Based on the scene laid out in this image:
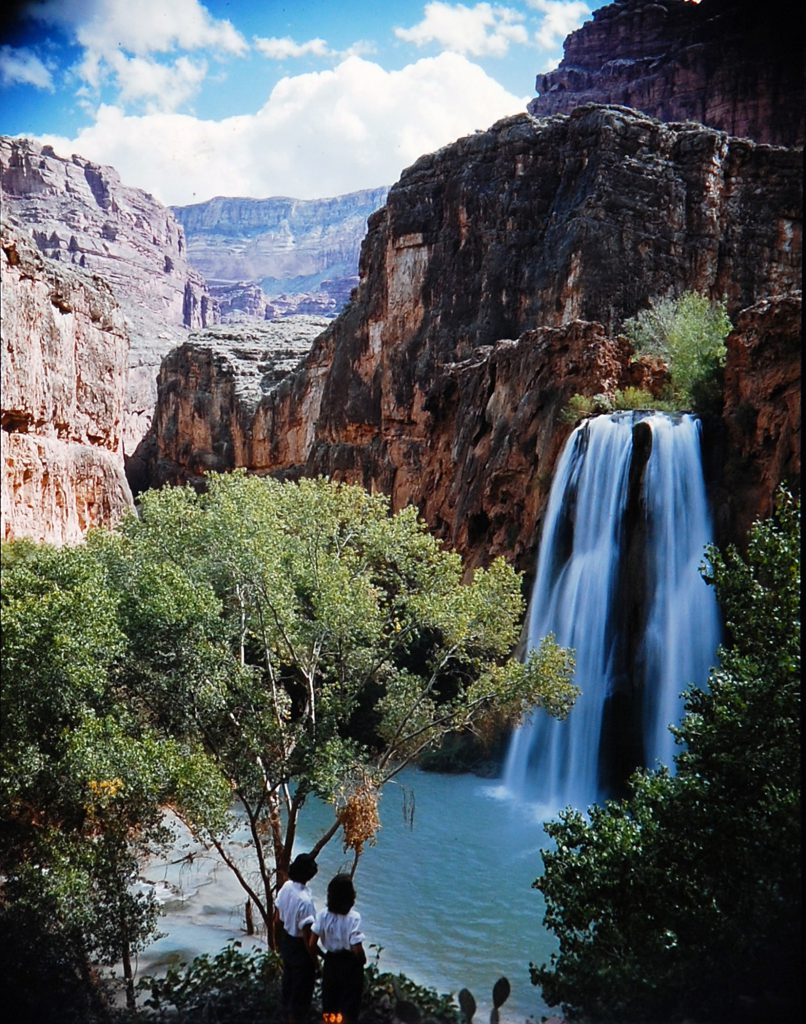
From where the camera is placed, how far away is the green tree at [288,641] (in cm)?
1104

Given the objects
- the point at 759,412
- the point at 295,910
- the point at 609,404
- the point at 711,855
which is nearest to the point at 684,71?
the point at 609,404

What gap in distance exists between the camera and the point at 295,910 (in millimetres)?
6883

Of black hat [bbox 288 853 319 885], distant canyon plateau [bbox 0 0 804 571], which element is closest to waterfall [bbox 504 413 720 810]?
distant canyon plateau [bbox 0 0 804 571]

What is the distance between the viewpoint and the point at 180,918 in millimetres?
13742

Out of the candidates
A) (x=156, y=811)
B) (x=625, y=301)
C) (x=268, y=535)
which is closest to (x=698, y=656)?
(x=268, y=535)

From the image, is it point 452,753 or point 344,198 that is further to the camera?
point 344,198

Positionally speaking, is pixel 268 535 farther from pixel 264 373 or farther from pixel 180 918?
pixel 264 373

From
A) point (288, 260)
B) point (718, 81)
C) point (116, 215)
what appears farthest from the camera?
point (288, 260)

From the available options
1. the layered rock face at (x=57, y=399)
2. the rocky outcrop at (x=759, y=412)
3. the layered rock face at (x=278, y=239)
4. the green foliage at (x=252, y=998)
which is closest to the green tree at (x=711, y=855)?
the green foliage at (x=252, y=998)

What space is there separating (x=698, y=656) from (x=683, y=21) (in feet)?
232

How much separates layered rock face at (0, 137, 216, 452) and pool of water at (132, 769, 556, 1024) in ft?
194

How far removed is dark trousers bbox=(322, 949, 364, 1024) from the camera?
21.6ft

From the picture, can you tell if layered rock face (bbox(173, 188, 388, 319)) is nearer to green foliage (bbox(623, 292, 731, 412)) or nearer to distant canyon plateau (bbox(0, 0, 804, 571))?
distant canyon plateau (bbox(0, 0, 804, 571))

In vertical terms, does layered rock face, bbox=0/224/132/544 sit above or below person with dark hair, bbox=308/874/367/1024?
above
